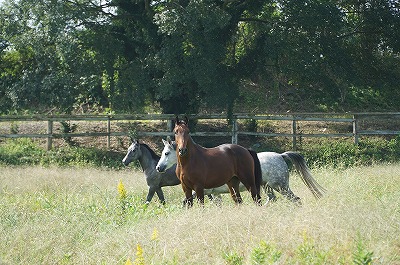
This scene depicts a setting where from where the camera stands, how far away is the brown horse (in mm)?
11062

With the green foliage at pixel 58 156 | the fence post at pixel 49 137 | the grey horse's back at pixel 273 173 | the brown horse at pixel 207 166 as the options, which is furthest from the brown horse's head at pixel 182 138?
the fence post at pixel 49 137

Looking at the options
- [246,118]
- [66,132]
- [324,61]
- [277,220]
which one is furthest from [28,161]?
[277,220]

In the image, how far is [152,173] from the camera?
1434cm

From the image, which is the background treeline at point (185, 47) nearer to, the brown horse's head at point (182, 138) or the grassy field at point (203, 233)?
the brown horse's head at point (182, 138)

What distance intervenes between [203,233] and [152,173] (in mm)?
6506

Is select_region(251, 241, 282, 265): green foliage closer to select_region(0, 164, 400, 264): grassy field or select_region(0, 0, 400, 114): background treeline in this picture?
select_region(0, 164, 400, 264): grassy field

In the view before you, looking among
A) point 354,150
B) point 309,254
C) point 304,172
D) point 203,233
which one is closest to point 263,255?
point 309,254

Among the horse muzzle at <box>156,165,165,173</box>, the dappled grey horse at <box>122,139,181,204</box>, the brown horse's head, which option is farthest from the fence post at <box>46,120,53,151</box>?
the brown horse's head

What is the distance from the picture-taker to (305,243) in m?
6.92

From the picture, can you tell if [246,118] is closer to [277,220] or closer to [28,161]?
[28,161]

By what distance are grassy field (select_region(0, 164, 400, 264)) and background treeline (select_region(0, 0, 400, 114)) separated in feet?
35.9

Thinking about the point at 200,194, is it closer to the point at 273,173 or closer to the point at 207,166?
the point at 207,166

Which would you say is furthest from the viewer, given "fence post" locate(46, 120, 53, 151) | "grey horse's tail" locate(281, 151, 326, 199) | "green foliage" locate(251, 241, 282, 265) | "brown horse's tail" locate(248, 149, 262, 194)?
"fence post" locate(46, 120, 53, 151)

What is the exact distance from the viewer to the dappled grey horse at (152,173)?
14117 mm
